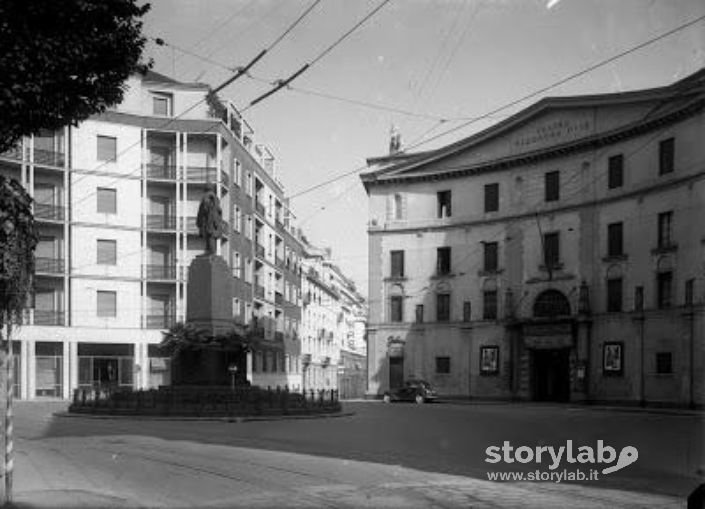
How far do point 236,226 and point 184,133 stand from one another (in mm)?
12257

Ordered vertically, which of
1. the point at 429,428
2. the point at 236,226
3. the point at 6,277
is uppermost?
the point at 236,226

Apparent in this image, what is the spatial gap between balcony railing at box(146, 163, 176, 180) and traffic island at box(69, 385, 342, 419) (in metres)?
6.37

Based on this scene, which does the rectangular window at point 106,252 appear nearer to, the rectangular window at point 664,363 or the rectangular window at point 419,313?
the rectangular window at point 664,363

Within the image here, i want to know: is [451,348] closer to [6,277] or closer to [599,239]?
[599,239]

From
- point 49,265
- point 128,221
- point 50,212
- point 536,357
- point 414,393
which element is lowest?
point 414,393

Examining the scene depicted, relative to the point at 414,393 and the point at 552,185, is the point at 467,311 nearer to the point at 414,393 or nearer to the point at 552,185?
A: the point at 414,393

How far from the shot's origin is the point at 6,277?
Answer: 8695 mm

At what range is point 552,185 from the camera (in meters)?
41.1

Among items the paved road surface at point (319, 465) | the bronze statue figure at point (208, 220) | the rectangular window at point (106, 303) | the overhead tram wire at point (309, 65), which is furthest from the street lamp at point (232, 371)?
the overhead tram wire at point (309, 65)

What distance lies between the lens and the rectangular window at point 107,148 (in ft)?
62.3

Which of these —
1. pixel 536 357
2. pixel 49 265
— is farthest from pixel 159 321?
pixel 536 357

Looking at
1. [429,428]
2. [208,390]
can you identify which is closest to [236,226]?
[208,390]

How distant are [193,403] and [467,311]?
92.4ft

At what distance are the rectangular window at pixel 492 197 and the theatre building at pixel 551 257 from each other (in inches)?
4.4
